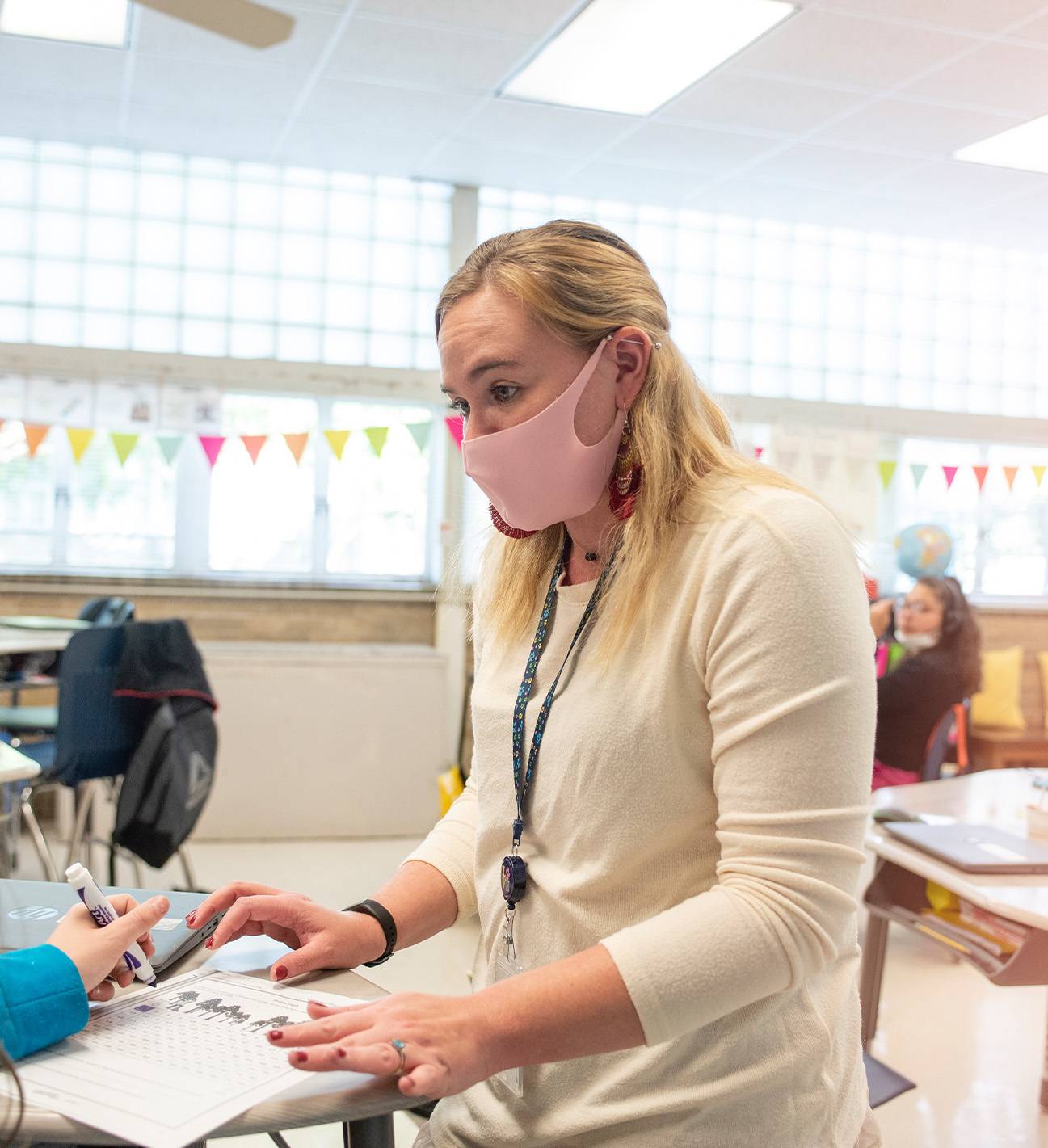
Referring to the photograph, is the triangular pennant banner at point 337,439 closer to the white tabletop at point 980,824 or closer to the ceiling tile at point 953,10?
the ceiling tile at point 953,10

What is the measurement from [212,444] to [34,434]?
2.52 feet

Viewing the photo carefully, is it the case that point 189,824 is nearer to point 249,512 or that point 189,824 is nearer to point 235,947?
point 235,947

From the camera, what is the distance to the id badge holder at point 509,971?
97 centimetres

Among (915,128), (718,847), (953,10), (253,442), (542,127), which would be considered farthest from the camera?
(253,442)

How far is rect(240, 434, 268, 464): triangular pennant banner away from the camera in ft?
17.1

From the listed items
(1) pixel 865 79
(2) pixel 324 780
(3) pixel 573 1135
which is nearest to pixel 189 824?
(2) pixel 324 780

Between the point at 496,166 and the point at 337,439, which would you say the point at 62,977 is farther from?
the point at 496,166

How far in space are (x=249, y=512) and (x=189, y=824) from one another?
2530 millimetres

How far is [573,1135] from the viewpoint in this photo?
926mm

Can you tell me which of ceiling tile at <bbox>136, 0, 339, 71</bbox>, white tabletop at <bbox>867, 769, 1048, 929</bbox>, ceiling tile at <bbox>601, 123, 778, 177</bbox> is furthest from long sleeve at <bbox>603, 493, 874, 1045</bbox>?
ceiling tile at <bbox>601, 123, 778, 177</bbox>

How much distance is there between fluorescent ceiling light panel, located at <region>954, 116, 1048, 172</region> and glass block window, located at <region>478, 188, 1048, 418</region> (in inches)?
52.2

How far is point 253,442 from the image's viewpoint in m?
5.21

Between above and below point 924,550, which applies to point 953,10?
above

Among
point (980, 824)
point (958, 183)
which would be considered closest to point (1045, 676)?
point (958, 183)
